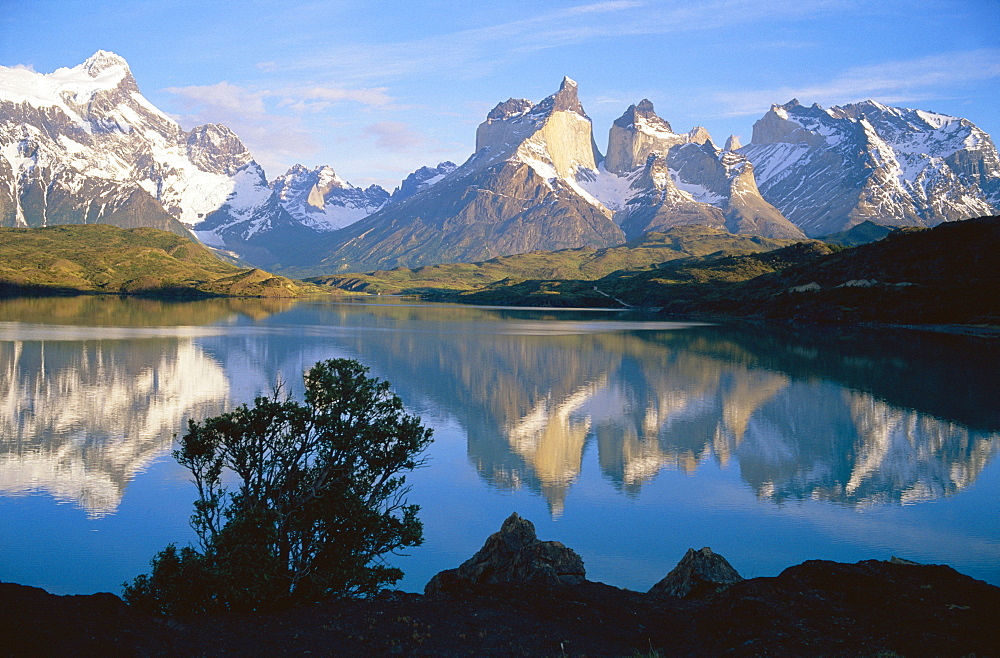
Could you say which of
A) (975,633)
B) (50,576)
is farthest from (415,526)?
(975,633)

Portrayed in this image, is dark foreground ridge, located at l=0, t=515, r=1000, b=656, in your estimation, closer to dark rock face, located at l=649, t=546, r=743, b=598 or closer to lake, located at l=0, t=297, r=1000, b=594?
dark rock face, located at l=649, t=546, r=743, b=598

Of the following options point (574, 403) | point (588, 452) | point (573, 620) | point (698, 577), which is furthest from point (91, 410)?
point (698, 577)

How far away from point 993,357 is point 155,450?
397 feet

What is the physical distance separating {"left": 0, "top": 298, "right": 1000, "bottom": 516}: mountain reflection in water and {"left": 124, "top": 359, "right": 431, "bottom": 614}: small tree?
1485 cm

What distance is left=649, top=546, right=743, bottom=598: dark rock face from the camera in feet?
79.5

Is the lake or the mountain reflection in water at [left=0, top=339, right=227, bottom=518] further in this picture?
the mountain reflection in water at [left=0, top=339, right=227, bottom=518]

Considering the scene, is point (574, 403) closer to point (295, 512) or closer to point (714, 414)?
point (714, 414)

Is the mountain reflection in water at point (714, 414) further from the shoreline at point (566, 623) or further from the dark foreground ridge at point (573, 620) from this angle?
the shoreline at point (566, 623)

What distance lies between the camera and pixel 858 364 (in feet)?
352

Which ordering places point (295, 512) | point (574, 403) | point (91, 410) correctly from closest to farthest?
point (295, 512), point (91, 410), point (574, 403)

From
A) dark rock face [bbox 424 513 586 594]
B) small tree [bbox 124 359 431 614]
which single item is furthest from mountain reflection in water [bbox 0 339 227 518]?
dark rock face [bbox 424 513 586 594]

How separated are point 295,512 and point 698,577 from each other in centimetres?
1455

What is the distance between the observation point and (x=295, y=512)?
1012 inches

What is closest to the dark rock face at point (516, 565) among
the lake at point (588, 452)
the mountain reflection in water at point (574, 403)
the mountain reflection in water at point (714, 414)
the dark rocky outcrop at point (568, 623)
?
the dark rocky outcrop at point (568, 623)
